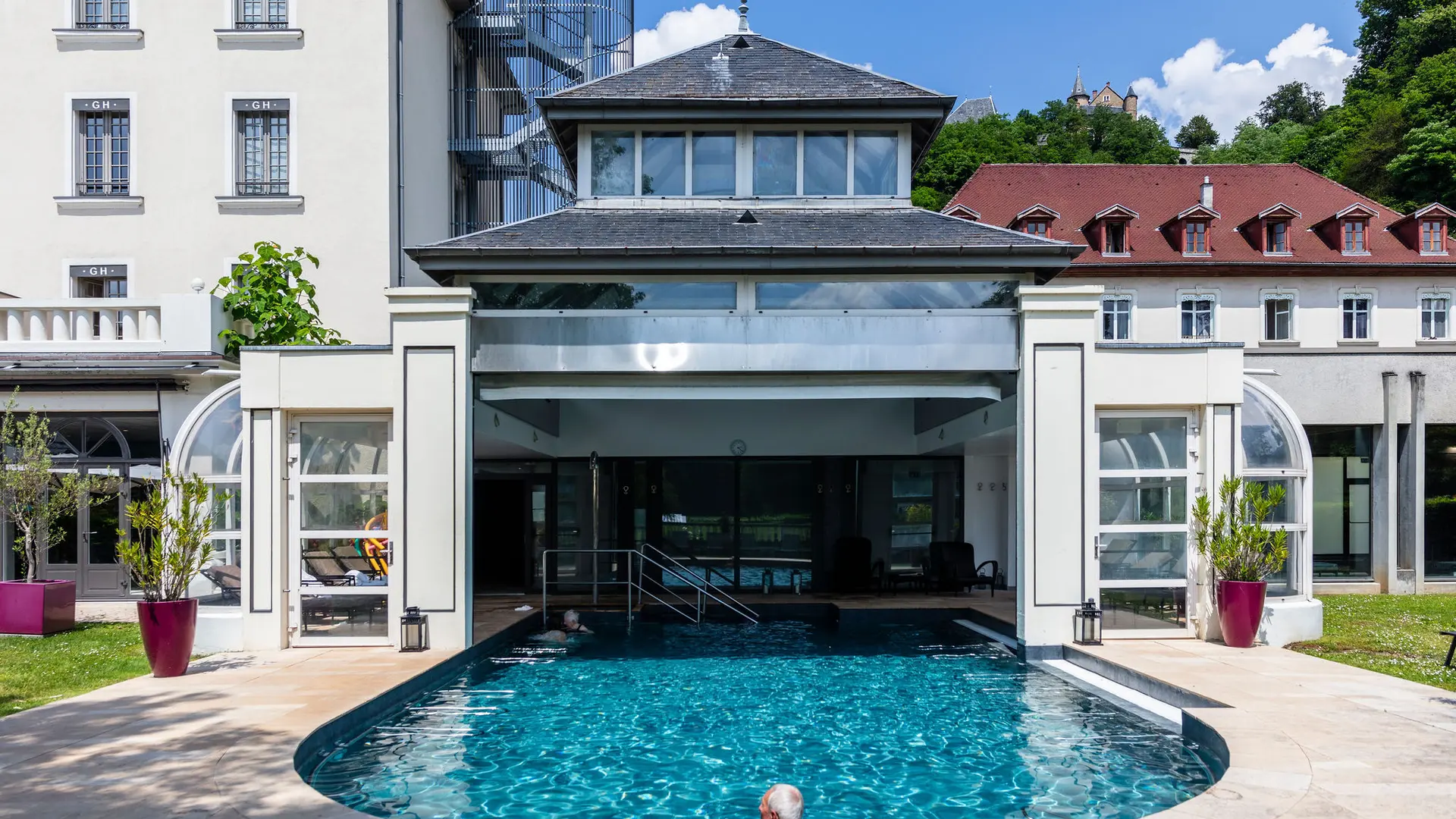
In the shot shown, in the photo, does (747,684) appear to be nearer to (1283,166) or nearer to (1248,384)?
(1248,384)

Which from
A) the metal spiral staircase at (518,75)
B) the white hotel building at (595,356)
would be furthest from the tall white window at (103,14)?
the metal spiral staircase at (518,75)

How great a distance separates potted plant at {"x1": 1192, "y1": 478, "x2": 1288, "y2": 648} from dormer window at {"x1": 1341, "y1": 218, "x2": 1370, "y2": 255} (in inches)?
711

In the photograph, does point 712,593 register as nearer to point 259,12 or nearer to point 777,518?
point 777,518

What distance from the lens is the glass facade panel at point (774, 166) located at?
14.5m

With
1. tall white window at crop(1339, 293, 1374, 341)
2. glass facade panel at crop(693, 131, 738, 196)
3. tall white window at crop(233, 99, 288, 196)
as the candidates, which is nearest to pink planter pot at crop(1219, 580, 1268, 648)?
glass facade panel at crop(693, 131, 738, 196)

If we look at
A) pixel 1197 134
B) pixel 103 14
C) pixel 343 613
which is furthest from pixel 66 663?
pixel 1197 134

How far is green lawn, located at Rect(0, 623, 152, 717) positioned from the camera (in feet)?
33.0

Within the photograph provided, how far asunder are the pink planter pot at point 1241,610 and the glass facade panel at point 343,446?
9718mm

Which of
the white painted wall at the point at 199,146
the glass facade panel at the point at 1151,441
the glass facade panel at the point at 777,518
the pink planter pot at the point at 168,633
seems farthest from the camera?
the glass facade panel at the point at 777,518

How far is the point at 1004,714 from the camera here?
9.75 metres

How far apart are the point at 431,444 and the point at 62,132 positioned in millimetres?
12837

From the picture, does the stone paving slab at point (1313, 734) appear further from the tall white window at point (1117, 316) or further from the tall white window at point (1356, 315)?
the tall white window at point (1356, 315)

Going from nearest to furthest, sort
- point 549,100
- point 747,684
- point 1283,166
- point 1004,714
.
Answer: point 1004,714 → point 747,684 → point 549,100 → point 1283,166

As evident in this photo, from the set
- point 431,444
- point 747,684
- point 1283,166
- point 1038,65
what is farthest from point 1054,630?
point 1038,65
